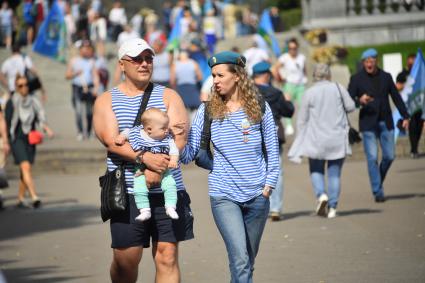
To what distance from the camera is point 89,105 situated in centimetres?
2405

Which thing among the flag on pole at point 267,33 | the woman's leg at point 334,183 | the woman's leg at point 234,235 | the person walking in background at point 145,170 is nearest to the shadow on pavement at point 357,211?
the woman's leg at point 334,183

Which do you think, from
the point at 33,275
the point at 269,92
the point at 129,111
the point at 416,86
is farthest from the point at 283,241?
the point at 416,86

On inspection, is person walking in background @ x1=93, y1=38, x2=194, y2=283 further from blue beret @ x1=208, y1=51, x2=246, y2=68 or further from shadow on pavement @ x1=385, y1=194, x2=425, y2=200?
shadow on pavement @ x1=385, y1=194, x2=425, y2=200

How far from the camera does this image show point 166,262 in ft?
24.8

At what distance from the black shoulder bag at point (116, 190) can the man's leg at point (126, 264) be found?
234 millimetres

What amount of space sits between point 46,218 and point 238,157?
303 inches

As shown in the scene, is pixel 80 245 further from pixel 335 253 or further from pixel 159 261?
pixel 159 261

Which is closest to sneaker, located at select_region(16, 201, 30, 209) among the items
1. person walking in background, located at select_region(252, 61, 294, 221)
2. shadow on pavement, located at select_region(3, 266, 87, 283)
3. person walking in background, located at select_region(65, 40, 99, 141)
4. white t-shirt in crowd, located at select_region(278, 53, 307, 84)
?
person walking in background, located at select_region(252, 61, 294, 221)

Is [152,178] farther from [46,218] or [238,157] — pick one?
[46,218]

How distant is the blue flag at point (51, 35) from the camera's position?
3562 cm

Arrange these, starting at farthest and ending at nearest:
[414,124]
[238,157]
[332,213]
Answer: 1. [414,124]
2. [332,213]
3. [238,157]

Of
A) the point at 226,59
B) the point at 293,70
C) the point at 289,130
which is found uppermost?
the point at 226,59

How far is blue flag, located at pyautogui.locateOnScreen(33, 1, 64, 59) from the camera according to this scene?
35.6 meters

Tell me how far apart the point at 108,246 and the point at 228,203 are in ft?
15.5
